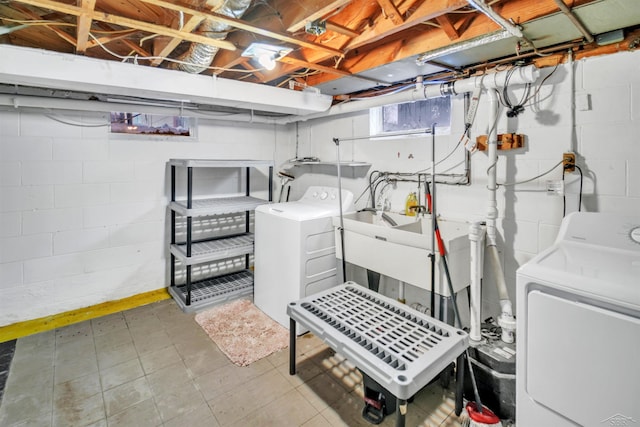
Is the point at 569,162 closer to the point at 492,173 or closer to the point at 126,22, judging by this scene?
the point at 492,173

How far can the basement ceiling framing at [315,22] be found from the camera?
1.58m

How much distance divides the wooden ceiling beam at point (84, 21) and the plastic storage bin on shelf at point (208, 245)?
1.23 metres

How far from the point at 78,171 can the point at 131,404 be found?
2131mm

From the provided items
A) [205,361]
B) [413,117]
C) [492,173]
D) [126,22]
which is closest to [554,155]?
[492,173]

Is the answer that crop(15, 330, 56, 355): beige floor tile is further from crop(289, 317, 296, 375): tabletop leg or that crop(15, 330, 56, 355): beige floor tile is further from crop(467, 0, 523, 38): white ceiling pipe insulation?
crop(467, 0, 523, 38): white ceiling pipe insulation

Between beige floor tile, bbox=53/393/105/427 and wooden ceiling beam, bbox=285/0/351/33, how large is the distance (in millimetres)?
2510

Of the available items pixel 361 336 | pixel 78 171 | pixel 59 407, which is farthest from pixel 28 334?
pixel 361 336

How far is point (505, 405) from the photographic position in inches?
71.7

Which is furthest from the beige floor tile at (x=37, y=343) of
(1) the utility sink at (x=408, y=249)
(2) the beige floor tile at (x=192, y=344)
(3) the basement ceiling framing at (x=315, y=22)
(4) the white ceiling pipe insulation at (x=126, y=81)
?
(1) the utility sink at (x=408, y=249)

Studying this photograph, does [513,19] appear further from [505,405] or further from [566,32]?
[505,405]

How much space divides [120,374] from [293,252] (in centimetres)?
152

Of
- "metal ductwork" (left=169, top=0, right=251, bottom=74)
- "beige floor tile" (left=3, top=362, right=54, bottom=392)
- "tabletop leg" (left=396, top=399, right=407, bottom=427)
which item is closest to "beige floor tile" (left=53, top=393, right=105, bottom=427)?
"beige floor tile" (left=3, top=362, right=54, bottom=392)

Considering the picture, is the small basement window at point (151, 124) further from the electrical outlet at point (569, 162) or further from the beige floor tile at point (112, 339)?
the electrical outlet at point (569, 162)

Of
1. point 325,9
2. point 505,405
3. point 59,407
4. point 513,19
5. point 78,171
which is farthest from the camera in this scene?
point 78,171
